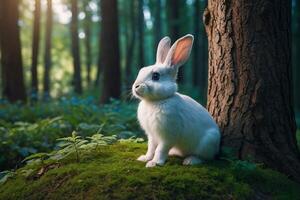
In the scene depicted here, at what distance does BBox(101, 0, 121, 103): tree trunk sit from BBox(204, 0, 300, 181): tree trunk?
319 inches

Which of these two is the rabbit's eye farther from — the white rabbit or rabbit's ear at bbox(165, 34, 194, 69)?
rabbit's ear at bbox(165, 34, 194, 69)

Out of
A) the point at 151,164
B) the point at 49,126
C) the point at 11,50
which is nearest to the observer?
the point at 151,164

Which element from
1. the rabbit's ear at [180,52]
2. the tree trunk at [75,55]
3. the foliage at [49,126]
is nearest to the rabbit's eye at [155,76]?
the rabbit's ear at [180,52]

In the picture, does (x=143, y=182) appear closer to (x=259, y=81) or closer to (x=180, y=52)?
(x=180, y=52)

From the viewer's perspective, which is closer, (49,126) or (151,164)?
(151,164)

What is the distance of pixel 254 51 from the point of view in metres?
4.71

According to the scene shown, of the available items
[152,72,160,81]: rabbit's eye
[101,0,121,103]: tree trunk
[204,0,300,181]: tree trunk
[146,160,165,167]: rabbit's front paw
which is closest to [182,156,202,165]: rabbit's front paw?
[146,160,165,167]: rabbit's front paw

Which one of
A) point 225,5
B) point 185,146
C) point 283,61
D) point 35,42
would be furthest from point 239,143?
point 35,42

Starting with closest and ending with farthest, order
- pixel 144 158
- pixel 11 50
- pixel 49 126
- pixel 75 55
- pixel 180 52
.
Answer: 1. pixel 180 52
2. pixel 144 158
3. pixel 49 126
4. pixel 11 50
5. pixel 75 55

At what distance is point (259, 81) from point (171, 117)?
1.13 metres

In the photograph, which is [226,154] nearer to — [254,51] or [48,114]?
[254,51]

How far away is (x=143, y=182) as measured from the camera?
3.92 meters

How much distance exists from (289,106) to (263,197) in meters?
1.26

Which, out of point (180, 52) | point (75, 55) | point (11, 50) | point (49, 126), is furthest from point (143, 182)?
point (75, 55)
